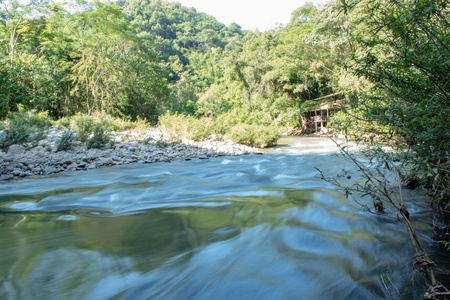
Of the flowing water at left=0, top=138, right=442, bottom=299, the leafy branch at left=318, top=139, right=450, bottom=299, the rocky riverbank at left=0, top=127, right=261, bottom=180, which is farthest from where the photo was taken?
the rocky riverbank at left=0, top=127, right=261, bottom=180

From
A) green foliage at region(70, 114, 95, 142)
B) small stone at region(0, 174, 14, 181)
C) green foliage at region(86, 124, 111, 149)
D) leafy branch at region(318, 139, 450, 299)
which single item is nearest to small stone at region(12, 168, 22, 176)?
small stone at region(0, 174, 14, 181)

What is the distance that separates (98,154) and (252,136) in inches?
271

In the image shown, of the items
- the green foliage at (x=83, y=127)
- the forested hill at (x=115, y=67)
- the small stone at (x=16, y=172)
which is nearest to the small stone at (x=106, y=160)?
the small stone at (x=16, y=172)

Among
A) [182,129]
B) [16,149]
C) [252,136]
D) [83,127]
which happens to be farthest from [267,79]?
[16,149]

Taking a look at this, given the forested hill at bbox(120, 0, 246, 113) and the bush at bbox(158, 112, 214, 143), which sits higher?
the forested hill at bbox(120, 0, 246, 113)

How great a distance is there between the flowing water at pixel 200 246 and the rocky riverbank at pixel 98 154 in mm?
2243

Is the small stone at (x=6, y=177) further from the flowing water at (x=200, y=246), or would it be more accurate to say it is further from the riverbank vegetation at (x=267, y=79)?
the riverbank vegetation at (x=267, y=79)

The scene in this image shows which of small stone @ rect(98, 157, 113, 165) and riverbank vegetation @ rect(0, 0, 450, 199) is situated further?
small stone @ rect(98, 157, 113, 165)

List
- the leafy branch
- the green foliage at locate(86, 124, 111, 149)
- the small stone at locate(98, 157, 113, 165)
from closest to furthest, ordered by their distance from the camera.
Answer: the leafy branch → the small stone at locate(98, 157, 113, 165) → the green foliage at locate(86, 124, 111, 149)

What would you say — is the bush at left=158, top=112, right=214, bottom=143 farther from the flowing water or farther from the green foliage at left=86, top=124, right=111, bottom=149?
the flowing water

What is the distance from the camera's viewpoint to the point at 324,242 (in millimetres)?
2461

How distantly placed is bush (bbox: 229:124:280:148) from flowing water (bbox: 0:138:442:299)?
27.1 feet

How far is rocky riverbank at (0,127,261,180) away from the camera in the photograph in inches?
248

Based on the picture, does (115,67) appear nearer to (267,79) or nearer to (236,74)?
(267,79)
